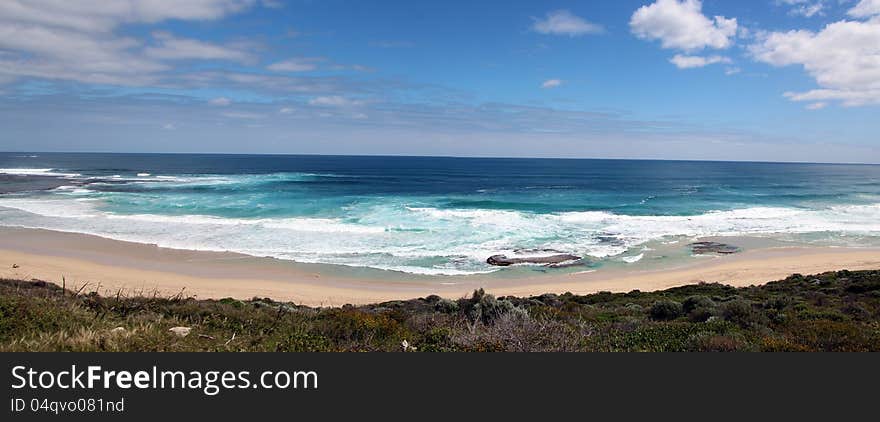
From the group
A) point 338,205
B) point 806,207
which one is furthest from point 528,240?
point 806,207

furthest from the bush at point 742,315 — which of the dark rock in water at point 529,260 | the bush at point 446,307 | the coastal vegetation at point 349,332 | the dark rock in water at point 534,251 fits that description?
the dark rock in water at point 534,251

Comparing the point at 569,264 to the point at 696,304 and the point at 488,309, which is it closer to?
the point at 696,304

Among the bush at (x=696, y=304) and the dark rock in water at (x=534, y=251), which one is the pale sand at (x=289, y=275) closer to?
the dark rock in water at (x=534, y=251)

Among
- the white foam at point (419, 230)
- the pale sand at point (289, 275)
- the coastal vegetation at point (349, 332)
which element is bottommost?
the pale sand at point (289, 275)

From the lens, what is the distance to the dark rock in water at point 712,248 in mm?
27603

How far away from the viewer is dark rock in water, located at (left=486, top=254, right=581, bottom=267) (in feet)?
79.7

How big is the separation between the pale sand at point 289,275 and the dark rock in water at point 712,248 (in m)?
1.09

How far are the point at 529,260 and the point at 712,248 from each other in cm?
1249

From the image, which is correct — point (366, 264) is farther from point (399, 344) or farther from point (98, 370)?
point (98, 370)

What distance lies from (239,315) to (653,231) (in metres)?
32.2

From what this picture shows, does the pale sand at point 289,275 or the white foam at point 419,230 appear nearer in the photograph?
the pale sand at point 289,275

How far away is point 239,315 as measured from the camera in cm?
791

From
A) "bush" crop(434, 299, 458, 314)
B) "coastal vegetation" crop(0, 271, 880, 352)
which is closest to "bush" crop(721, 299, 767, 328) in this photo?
"coastal vegetation" crop(0, 271, 880, 352)

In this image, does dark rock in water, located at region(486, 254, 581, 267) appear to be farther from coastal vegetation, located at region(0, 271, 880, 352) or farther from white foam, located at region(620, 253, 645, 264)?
coastal vegetation, located at region(0, 271, 880, 352)
